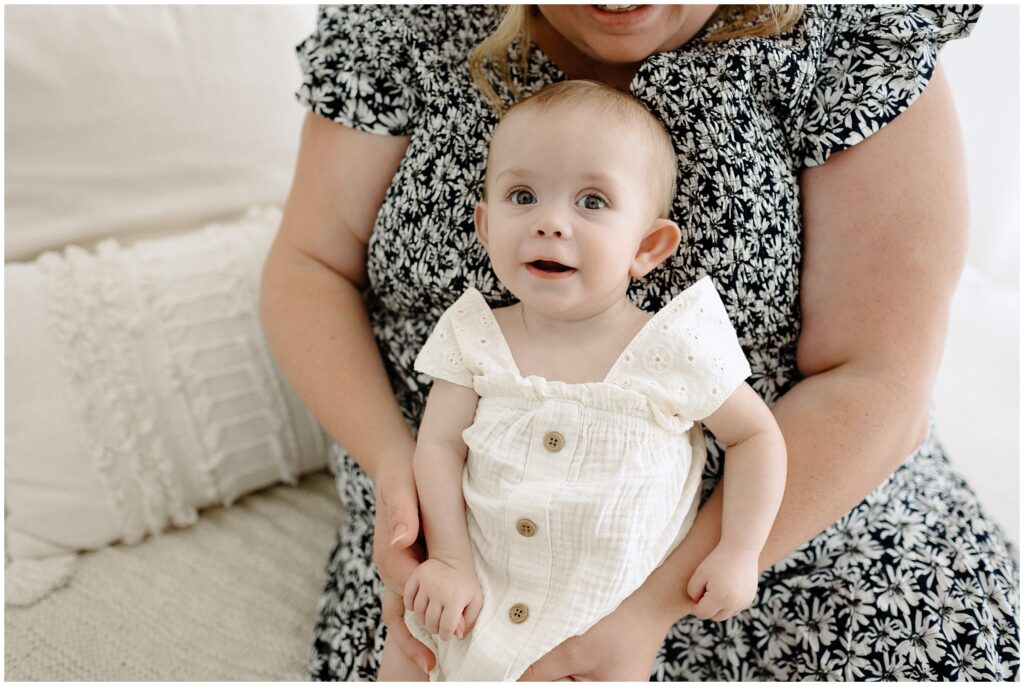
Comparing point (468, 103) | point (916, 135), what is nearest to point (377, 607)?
point (468, 103)

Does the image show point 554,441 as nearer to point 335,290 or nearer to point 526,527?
point 526,527

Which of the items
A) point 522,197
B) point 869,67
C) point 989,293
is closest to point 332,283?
point 522,197

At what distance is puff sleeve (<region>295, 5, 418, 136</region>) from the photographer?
1.14 metres

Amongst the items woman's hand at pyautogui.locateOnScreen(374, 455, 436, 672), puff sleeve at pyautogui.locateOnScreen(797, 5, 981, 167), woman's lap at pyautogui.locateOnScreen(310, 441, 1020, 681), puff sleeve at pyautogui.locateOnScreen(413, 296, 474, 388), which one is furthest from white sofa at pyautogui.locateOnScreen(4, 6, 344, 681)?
puff sleeve at pyautogui.locateOnScreen(797, 5, 981, 167)

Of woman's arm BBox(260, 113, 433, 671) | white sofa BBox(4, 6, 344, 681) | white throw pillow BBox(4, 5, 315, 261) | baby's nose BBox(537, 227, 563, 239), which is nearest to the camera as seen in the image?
baby's nose BBox(537, 227, 563, 239)

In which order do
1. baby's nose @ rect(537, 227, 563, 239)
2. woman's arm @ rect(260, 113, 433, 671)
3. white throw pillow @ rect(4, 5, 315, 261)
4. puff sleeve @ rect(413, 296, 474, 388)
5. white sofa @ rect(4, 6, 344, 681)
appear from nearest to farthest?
baby's nose @ rect(537, 227, 563, 239) → puff sleeve @ rect(413, 296, 474, 388) → woman's arm @ rect(260, 113, 433, 671) → white sofa @ rect(4, 6, 344, 681) → white throw pillow @ rect(4, 5, 315, 261)

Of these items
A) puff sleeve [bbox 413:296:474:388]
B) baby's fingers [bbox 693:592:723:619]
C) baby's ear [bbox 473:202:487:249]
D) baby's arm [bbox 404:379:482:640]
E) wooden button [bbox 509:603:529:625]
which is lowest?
baby's fingers [bbox 693:592:723:619]

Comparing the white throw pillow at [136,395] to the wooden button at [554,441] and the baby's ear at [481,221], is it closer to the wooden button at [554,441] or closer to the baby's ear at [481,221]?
the baby's ear at [481,221]

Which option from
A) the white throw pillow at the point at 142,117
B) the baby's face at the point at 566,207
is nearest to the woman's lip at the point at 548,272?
the baby's face at the point at 566,207

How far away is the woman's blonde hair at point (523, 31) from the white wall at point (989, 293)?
0.80 m

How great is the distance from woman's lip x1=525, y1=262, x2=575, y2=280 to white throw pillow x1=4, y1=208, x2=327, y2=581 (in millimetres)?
652

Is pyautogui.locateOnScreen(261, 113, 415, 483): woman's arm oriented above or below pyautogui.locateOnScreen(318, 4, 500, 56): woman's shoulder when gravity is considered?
below

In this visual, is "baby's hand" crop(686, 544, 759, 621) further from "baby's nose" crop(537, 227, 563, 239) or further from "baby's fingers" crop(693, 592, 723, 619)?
"baby's nose" crop(537, 227, 563, 239)

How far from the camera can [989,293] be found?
177 centimetres
